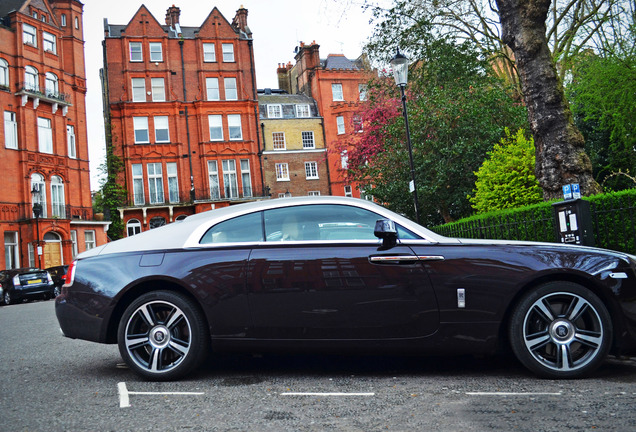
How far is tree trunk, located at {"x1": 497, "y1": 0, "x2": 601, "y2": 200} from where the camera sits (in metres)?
9.42

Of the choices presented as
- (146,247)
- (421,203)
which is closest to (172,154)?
(421,203)

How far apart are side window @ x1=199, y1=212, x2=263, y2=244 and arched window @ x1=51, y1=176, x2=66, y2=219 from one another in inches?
1406

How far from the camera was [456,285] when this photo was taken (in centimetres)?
438

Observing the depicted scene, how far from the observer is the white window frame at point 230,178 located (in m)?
47.1

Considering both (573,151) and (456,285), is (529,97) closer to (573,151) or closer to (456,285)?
(573,151)

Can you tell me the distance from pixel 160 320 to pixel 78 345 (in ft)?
10.8

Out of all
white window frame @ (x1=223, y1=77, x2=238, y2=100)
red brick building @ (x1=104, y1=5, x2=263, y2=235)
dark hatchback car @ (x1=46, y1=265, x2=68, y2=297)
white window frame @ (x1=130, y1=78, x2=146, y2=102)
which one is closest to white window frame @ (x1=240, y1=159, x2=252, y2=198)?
red brick building @ (x1=104, y1=5, x2=263, y2=235)

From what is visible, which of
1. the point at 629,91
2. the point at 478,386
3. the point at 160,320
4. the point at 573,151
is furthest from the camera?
the point at 629,91

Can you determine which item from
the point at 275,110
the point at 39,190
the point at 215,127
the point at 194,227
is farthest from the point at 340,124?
the point at 194,227

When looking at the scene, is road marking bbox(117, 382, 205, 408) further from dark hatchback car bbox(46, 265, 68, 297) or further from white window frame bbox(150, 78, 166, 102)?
white window frame bbox(150, 78, 166, 102)

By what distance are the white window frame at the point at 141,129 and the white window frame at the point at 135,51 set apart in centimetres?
492

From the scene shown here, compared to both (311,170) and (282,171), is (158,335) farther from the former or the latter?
(311,170)

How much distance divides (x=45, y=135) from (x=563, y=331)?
38.9 meters

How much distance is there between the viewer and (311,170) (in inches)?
2067
